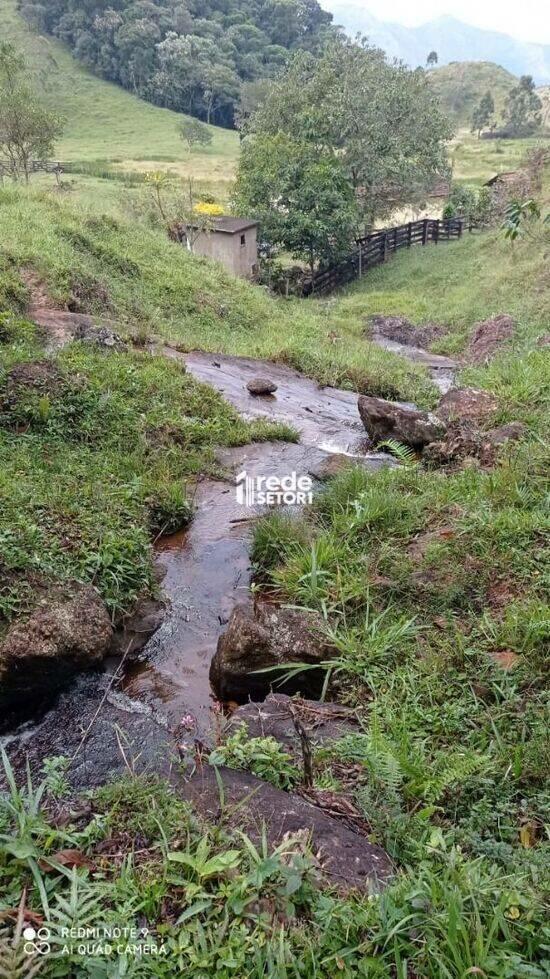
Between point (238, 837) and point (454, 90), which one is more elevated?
point (454, 90)

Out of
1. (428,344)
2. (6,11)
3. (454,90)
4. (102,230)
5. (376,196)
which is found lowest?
(428,344)

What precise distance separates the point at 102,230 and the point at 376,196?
17.6 meters

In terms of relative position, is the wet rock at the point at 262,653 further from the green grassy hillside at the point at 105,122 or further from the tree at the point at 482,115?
the tree at the point at 482,115

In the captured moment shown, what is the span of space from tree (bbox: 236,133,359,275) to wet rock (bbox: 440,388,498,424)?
21.0m

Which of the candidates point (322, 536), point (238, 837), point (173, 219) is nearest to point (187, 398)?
point (322, 536)

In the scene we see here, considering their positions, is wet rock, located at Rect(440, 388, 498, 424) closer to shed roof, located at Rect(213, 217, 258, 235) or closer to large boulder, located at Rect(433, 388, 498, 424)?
large boulder, located at Rect(433, 388, 498, 424)

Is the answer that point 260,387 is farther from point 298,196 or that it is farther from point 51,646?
point 298,196

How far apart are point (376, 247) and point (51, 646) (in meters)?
31.8

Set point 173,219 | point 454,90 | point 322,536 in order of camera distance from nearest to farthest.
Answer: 1. point 322,536
2. point 173,219
3. point 454,90

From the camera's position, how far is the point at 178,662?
495cm

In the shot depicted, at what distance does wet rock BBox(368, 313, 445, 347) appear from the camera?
66.7 feet

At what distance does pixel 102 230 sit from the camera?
19.1 metres

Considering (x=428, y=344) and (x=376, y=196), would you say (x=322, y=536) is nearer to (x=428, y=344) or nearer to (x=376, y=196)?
(x=428, y=344)

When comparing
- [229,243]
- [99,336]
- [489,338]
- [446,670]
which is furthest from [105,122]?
[446,670]
